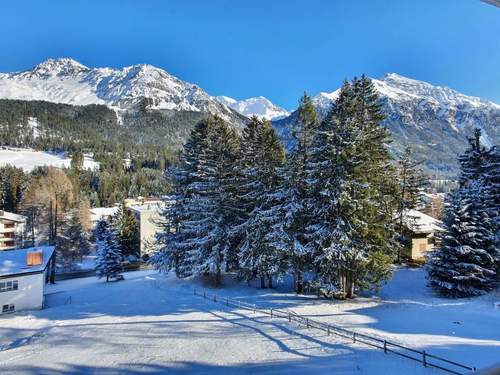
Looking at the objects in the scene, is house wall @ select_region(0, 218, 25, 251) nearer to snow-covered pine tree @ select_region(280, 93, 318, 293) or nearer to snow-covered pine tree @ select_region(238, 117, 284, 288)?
snow-covered pine tree @ select_region(238, 117, 284, 288)

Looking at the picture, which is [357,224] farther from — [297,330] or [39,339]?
[39,339]

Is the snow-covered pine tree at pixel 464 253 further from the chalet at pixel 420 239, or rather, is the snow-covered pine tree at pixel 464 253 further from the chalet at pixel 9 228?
the chalet at pixel 9 228

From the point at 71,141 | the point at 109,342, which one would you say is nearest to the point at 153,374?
the point at 109,342

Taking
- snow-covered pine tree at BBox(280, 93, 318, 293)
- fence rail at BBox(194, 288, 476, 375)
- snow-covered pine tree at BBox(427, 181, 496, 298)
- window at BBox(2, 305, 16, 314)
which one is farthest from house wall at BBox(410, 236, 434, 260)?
window at BBox(2, 305, 16, 314)

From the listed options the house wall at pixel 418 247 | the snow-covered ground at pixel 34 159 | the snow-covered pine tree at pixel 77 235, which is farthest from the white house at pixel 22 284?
the snow-covered ground at pixel 34 159

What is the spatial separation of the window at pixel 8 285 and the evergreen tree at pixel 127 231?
24.8 meters

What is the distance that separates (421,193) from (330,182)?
21591mm

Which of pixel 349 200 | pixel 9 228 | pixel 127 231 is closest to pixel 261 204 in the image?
pixel 349 200

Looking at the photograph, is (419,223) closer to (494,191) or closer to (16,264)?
(494,191)

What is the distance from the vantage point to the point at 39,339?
722 inches

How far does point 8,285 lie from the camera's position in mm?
25234

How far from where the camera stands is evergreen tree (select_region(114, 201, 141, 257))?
52.2 metres

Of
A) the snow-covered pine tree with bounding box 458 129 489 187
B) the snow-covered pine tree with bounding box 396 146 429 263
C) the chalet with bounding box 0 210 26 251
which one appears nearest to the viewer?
the snow-covered pine tree with bounding box 458 129 489 187

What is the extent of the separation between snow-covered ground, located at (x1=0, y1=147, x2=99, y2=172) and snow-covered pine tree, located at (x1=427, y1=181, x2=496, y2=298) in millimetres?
140587
